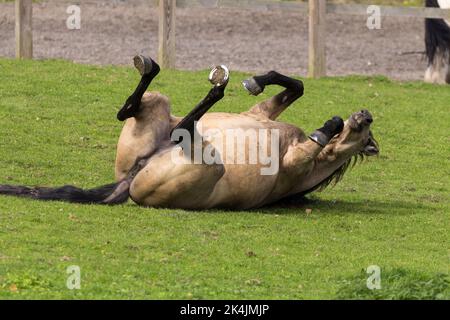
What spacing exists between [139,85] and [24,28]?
6499 millimetres

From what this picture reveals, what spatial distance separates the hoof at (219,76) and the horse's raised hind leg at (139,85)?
0.51 m

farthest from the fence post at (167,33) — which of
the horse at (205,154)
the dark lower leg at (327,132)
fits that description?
the dark lower leg at (327,132)

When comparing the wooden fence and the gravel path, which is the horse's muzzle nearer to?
the wooden fence

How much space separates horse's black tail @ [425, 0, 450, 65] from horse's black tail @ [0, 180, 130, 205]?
28.0 ft

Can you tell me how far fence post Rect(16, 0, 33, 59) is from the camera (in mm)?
15344

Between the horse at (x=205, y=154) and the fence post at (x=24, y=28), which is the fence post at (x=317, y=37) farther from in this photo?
the horse at (x=205, y=154)

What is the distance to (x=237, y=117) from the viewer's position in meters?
9.81

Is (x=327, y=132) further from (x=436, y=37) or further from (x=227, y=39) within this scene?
(x=227, y=39)

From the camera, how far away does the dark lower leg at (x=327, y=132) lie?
9391mm

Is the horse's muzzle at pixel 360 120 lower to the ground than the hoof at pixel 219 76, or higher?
lower

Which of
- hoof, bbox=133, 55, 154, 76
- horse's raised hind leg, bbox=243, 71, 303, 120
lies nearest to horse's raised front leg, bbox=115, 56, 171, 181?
hoof, bbox=133, 55, 154, 76
